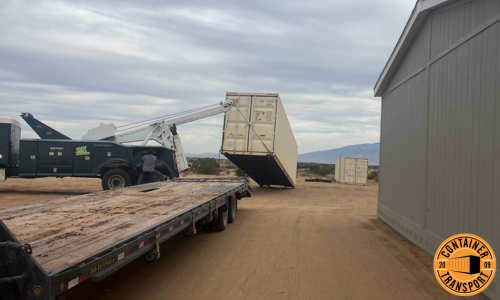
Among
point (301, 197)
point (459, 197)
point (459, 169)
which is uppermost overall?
point (459, 169)

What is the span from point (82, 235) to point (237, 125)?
1380 cm

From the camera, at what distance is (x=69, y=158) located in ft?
52.9

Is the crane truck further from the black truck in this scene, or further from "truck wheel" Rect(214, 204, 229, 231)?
"truck wheel" Rect(214, 204, 229, 231)

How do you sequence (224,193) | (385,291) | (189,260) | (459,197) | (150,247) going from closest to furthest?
1. (150,247)
2. (385,291)
3. (459,197)
4. (189,260)
5. (224,193)

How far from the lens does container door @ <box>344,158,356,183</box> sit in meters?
31.8

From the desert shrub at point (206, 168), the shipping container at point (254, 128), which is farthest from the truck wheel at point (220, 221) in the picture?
the desert shrub at point (206, 168)

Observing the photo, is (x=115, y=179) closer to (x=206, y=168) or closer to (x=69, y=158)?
(x=69, y=158)

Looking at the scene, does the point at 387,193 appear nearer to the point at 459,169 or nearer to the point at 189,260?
the point at 459,169

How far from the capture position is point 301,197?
20.4 meters

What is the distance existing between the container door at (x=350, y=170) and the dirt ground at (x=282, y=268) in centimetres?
2182

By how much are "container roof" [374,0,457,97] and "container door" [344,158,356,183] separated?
2042 cm

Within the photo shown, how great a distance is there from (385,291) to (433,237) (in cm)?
215

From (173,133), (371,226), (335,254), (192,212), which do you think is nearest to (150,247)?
(192,212)

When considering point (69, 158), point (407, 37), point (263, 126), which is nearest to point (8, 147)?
point (69, 158)
